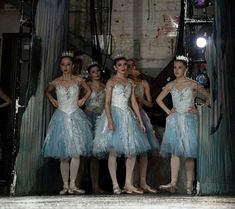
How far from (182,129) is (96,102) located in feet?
3.37

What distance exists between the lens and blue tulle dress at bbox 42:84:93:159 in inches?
183

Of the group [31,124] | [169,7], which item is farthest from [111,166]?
[169,7]

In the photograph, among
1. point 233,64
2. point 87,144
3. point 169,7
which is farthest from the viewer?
point 169,7

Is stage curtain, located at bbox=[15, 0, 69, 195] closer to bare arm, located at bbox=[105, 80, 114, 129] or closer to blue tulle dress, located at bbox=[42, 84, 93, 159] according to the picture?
blue tulle dress, located at bbox=[42, 84, 93, 159]

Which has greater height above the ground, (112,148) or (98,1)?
(98,1)

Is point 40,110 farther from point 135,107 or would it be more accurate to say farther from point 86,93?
point 135,107

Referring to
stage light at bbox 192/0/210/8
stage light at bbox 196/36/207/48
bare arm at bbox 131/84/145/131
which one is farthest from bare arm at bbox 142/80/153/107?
stage light at bbox 192/0/210/8

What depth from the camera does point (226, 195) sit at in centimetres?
411

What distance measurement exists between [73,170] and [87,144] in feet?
0.97

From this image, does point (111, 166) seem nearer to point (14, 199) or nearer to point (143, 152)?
point (143, 152)
